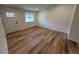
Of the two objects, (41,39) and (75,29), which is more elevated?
(75,29)

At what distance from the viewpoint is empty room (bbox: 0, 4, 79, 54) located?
157cm

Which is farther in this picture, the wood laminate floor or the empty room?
the wood laminate floor

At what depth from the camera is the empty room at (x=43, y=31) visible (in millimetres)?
1568

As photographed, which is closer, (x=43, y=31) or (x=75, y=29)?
(x=75, y=29)

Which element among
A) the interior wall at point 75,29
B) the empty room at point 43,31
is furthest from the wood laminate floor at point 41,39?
the interior wall at point 75,29

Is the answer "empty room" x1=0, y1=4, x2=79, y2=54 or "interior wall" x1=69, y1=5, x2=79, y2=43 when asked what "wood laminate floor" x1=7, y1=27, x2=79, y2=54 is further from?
"interior wall" x1=69, y1=5, x2=79, y2=43

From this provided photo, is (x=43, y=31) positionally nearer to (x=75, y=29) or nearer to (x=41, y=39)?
(x=41, y=39)

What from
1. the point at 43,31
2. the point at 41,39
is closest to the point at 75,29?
the point at 43,31

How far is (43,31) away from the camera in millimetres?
2293

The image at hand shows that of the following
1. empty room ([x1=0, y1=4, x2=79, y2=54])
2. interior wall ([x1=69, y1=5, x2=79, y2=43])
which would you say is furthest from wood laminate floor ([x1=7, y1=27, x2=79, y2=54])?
interior wall ([x1=69, y1=5, x2=79, y2=43])

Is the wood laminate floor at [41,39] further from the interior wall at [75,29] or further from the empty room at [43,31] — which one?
the interior wall at [75,29]
